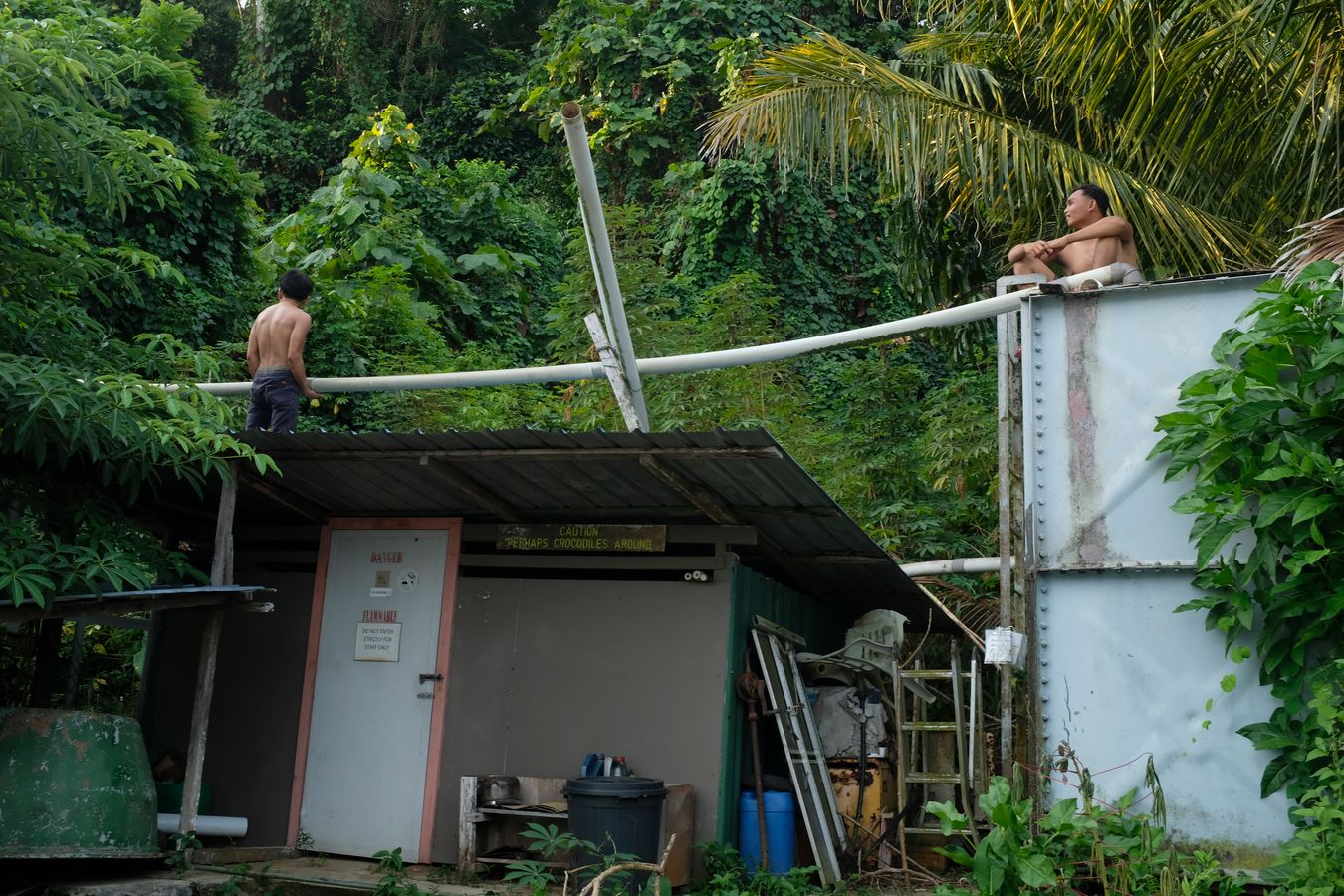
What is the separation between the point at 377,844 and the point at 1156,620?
5.25 metres

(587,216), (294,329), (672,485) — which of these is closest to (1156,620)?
(672,485)

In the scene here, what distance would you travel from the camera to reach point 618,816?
23.5ft

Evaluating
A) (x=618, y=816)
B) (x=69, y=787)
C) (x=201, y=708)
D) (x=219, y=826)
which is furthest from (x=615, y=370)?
(x=219, y=826)

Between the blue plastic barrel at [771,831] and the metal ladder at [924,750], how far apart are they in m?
1.00

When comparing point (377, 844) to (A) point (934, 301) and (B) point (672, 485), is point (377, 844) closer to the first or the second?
(B) point (672, 485)

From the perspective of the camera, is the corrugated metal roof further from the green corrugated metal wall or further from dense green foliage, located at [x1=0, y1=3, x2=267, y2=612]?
dense green foliage, located at [x1=0, y1=3, x2=267, y2=612]

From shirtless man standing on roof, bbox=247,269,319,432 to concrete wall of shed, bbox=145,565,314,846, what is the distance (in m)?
1.25

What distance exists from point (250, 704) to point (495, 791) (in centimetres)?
224

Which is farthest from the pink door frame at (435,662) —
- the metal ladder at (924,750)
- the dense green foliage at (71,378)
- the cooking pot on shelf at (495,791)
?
the metal ladder at (924,750)

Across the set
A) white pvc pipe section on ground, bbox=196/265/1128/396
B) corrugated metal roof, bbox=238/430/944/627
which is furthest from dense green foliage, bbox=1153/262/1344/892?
corrugated metal roof, bbox=238/430/944/627

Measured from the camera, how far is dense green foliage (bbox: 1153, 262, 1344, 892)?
5.47 meters

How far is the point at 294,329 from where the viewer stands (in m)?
8.80

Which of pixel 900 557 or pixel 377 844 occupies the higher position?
pixel 900 557

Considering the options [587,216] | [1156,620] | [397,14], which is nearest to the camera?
[1156,620]
